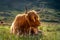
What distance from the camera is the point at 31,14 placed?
41.7 ft

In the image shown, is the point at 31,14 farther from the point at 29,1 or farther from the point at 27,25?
the point at 29,1

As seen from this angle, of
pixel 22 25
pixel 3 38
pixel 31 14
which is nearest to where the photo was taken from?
pixel 3 38

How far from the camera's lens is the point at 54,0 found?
336 feet

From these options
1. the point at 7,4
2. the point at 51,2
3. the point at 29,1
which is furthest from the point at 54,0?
the point at 7,4

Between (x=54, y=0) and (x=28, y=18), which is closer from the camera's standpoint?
(x=28, y=18)

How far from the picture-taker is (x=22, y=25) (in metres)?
11.9

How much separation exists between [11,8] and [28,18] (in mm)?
79482

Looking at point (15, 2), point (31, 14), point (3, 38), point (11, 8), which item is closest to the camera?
point (3, 38)

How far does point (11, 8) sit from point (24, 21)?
79530 millimetres

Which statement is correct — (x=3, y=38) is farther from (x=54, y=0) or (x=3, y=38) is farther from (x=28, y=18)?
(x=54, y=0)

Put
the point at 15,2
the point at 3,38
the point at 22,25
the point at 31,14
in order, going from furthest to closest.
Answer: the point at 15,2 < the point at 31,14 < the point at 22,25 < the point at 3,38

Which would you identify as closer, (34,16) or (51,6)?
(34,16)

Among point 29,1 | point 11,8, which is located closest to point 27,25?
point 11,8

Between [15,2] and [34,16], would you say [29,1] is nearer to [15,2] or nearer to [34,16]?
[15,2]
